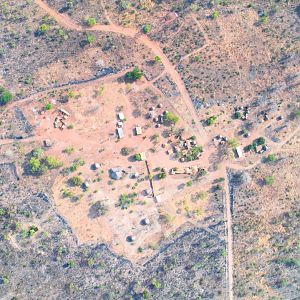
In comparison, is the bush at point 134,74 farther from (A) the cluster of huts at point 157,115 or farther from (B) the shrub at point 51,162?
(B) the shrub at point 51,162

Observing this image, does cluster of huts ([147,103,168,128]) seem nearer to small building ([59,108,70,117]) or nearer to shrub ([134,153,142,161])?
shrub ([134,153,142,161])

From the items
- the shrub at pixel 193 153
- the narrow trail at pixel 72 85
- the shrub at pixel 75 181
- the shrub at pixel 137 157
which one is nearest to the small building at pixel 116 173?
the shrub at pixel 137 157

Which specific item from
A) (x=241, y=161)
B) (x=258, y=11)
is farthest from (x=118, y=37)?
(x=241, y=161)

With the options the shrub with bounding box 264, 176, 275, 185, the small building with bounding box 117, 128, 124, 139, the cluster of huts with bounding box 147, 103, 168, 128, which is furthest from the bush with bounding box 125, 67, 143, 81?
the shrub with bounding box 264, 176, 275, 185

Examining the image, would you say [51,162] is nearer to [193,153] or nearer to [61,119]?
[61,119]

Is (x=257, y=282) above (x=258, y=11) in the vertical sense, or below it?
below

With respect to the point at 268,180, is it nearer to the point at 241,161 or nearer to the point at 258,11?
the point at 241,161
